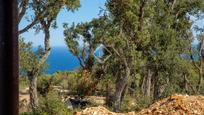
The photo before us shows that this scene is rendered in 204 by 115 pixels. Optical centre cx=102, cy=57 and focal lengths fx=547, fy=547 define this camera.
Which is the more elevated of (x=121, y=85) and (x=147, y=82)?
(x=147, y=82)

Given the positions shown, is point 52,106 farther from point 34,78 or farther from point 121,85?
point 121,85

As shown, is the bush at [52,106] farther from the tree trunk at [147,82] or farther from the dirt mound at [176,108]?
the tree trunk at [147,82]

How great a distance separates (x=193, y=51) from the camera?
135ft

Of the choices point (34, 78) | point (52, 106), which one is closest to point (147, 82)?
point (34, 78)

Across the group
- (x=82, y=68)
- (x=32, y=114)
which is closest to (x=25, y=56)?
(x=32, y=114)

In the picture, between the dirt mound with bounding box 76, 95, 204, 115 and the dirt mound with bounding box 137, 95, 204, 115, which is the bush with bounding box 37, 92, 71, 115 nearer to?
the dirt mound with bounding box 76, 95, 204, 115

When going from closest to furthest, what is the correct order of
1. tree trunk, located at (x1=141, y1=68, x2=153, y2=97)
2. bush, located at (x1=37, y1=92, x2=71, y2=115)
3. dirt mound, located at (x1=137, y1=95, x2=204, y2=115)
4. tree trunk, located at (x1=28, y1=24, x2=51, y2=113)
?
dirt mound, located at (x1=137, y1=95, x2=204, y2=115)
bush, located at (x1=37, y1=92, x2=71, y2=115)
tree trunk, located at (x1=28, y1=24, x2=51, y2=113)
tree trunk, located at (x1=141, y1=68, x2=153, y2=97)

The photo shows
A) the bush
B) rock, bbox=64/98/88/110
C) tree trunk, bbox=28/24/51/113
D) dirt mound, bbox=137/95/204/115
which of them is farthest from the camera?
rock, bbox=64/98/88/110

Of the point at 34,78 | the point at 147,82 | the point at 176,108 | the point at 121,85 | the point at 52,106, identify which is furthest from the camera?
the point at 147,82

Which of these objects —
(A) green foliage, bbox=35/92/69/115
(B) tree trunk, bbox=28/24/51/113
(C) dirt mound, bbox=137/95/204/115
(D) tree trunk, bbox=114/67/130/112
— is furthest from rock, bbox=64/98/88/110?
(C) dirt mound, bbox=137/95/204/115

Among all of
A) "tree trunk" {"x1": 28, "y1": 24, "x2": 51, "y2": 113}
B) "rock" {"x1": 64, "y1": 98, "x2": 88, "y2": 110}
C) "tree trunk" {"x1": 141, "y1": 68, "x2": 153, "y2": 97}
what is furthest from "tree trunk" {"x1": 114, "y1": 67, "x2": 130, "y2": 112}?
"tree trunk" {"x1": 28, "y1": 24, "x2": 51, "y2": 113}

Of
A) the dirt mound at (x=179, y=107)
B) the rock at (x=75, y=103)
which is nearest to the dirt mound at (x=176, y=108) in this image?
the dirt mound at (x=179, y=107)

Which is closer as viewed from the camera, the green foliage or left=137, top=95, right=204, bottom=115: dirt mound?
left=137, top=95, right=204, bottom=115: dirt mound

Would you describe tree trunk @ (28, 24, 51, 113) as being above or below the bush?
above
